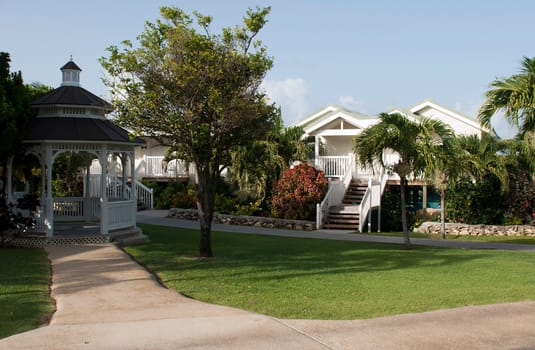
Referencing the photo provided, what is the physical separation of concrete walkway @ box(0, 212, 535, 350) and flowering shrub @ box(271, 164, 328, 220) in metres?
15.2

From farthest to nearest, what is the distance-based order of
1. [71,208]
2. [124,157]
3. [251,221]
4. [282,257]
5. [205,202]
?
[251,221], [71,208], [124,157], [282,257], [205,202]

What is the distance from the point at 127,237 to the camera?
1828 cm

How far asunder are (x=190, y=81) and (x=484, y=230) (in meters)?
14.2

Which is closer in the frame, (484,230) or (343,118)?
(484,230)

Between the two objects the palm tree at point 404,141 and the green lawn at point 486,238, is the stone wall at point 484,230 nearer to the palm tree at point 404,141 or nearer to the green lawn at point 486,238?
the green lawn at point 486,238

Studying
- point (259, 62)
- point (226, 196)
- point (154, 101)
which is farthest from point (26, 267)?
point (226, 196)

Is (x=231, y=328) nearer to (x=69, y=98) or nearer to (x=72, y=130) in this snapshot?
(x=72, y=130)

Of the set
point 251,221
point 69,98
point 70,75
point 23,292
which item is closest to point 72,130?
point 69,98

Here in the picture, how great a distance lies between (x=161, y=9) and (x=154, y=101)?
6.74 ft

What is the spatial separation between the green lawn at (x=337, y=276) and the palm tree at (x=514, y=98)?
177 inches

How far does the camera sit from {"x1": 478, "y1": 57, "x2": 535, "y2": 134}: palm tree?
19047mm

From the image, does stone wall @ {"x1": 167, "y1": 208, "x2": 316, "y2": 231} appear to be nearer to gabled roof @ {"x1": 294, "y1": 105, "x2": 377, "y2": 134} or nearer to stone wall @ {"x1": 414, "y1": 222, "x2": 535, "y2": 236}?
stone wall @ {"x1": 414, "y1": 222, "x2": 535, "y2": 236}

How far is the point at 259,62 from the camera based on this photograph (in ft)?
46.3

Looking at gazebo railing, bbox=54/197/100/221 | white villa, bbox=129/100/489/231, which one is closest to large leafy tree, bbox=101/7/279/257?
gazebo railing, bbox=54/197/100/221
